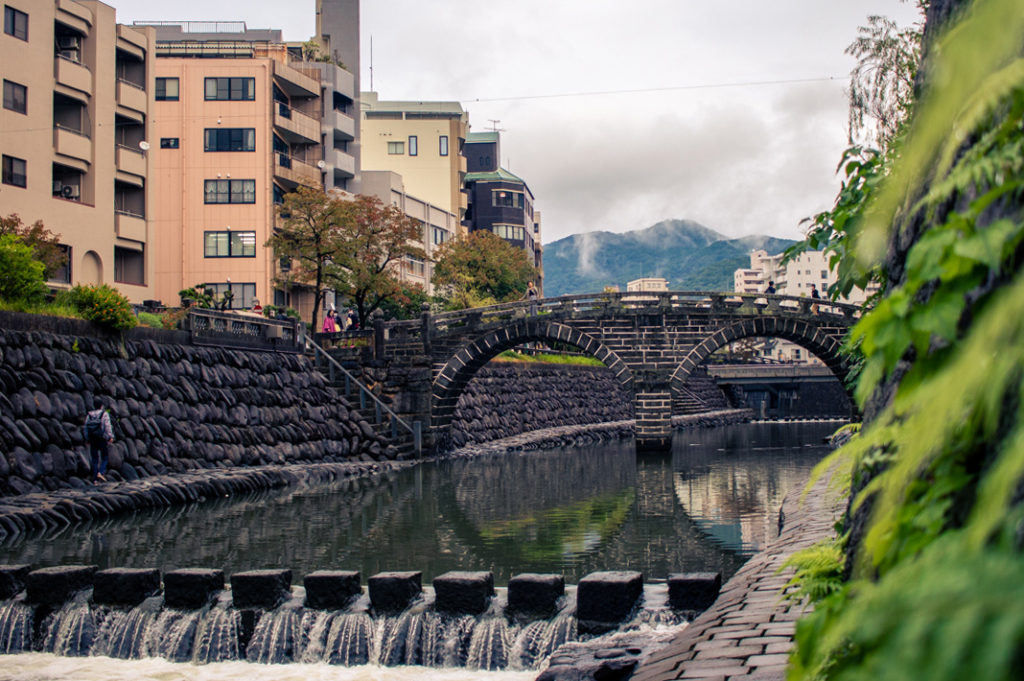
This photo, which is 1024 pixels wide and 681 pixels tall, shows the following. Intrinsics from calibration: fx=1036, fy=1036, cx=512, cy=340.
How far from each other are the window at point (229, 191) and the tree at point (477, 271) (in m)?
12.7

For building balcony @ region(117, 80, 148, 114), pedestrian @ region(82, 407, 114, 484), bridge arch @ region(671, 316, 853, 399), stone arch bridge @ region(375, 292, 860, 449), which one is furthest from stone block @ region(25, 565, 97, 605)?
bridge arch @ region(671, 316, 853, 399)

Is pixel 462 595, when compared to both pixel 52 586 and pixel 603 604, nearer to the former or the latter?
pixel 603 604

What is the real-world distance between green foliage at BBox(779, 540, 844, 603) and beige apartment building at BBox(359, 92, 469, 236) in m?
66.0

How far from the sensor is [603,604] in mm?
8594

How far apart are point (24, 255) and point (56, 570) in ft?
39.8

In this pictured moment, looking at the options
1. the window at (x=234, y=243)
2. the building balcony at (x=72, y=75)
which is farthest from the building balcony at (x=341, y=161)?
the building balcony at (x=72, y=75)

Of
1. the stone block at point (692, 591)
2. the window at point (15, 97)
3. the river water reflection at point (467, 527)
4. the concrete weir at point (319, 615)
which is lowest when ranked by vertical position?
the river water reflection at point (467, 527)

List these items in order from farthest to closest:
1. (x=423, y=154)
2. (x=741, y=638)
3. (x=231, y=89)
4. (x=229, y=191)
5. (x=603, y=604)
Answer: (x=423, y=154)
(x=231, y=89)
(x=229, y=191)
(x=603, y=604)
(x=741, y=638)

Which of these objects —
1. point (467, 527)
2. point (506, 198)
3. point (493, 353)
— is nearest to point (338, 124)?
point (493, 353)

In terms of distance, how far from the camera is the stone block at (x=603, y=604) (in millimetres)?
→ 8549

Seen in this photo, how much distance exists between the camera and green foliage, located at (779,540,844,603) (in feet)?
11.9

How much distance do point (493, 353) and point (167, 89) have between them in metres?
19.8

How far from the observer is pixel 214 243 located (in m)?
44.2

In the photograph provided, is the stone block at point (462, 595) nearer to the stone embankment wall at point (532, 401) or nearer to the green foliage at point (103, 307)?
the green foliage at point (103, 307)
